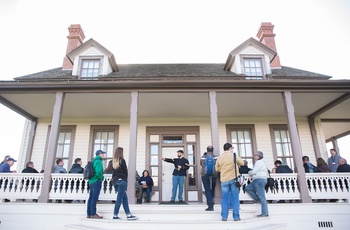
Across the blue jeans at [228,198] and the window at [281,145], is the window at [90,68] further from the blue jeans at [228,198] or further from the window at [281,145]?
the window at [281,145]

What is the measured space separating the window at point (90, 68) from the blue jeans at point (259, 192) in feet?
24.5

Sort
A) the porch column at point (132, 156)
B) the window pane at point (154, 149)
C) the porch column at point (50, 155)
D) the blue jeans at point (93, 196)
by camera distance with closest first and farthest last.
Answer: the blue jeans at point (93, 196)
the porch column at point (132, 156)
the porch column at point (50, 155)
the window pane at point (154, 149)

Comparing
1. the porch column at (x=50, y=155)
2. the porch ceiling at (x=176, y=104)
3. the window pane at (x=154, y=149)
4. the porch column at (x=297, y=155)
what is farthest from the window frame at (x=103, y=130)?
the porch column at (x=297, y=155)

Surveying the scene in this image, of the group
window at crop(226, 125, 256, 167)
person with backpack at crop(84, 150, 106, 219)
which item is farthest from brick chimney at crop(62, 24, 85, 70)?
window at crop(226, 125, 256, 167)

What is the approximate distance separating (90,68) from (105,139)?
10.3ft

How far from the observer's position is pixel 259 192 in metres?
5.23

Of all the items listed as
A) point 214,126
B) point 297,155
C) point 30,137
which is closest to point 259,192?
point 297,155

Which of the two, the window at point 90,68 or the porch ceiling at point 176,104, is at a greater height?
the window at point 90,68

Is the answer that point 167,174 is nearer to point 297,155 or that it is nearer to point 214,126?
point 214,126

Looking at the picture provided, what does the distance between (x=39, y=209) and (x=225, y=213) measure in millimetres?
4611

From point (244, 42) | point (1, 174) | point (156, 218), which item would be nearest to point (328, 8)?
point (244, 42)

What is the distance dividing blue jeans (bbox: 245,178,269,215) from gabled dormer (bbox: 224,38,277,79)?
5.43 metres

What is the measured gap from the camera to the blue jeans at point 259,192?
5.12 metres

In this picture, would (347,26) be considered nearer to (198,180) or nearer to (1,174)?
(198,180)
